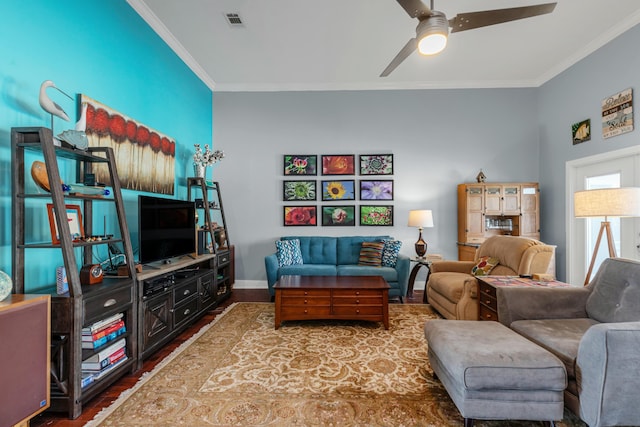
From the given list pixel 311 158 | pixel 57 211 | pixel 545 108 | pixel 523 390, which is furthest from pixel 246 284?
pixel 545 108

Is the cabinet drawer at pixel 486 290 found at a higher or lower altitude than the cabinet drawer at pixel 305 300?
higher

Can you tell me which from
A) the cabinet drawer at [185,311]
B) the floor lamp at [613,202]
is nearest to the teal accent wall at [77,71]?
the cabinet drawer at [185,311]

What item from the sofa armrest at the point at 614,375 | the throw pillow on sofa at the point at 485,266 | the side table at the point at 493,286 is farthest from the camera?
the throw pillow on sofa at the point at 485,266

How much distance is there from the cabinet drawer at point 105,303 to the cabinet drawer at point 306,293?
1446mm

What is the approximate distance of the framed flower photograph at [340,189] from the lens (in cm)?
525

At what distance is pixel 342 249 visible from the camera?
4.99 metres

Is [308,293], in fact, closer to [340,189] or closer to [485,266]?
[485,266]

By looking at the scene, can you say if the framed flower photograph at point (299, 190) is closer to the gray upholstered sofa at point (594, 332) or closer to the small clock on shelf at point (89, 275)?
the small clock on shelf at point (89, 275)

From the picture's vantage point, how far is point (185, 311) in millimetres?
3203

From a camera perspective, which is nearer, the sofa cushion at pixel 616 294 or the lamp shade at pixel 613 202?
the sofa cushion at pixel 616 294

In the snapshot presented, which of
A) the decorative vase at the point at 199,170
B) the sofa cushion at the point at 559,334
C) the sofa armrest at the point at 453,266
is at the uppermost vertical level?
the decorative vase at the point at 199,170

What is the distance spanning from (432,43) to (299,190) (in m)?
3.28

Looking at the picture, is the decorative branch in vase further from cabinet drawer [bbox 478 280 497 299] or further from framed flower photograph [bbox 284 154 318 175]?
cabinet drawer [bbox 478 280 497 299]

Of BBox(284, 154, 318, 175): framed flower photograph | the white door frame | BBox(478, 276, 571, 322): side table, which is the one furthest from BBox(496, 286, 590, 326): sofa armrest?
BBox(284, 154, 318, 175): framed flower photograph
